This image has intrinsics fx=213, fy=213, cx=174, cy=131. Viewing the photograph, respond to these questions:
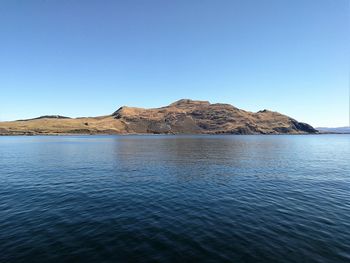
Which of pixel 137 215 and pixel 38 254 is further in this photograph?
pixel 137 215

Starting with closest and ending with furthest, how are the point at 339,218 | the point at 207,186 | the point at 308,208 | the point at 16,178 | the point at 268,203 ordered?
1. the point at 339,218
2. the point at 308,208
3. the point at 268,203
4. the point at 207,186
5. the point at 16,178

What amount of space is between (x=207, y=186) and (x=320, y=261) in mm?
22513

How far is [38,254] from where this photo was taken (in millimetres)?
15961

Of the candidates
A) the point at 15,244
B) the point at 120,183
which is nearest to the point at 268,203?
the point at 120,183

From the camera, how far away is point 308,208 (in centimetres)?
2650

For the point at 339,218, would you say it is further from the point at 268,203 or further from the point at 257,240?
the point at 257,240

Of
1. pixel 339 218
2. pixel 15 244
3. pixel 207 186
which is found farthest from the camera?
pixel 207 186

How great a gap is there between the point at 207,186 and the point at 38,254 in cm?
2664

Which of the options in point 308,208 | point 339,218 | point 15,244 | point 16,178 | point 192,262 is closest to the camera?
point 192,262

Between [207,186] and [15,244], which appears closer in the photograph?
[15,244]

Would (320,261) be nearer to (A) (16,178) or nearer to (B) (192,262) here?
Answer: (B) (192,262)

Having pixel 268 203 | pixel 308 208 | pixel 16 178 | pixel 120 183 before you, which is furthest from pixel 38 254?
pixel 16 178

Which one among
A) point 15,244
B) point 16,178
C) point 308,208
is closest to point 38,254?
point 15,244

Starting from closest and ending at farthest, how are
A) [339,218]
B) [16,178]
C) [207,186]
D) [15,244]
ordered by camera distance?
[15,244]
[339,218]
[207,186]
[16,178]
